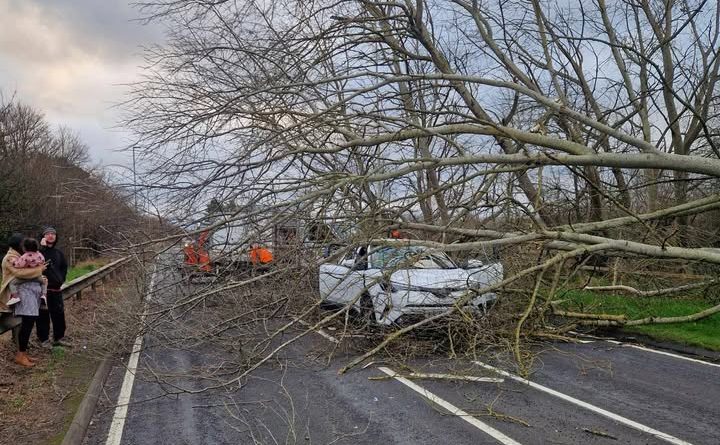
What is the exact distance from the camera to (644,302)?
1120 cm

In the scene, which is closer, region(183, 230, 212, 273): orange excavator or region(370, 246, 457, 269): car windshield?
region(183, 230, 212, 273): orange excavator

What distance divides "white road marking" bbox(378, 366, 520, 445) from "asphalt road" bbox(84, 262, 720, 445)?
0.01 meters

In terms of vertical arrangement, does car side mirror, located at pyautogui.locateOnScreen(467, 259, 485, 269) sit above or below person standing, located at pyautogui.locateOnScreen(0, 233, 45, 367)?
above

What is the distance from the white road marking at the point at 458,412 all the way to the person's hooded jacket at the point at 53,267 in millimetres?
4763

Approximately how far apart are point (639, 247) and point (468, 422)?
9.93 ft

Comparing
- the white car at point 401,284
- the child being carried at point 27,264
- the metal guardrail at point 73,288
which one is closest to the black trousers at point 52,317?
the child being carried at point 27,264

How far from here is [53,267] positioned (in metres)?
8.45

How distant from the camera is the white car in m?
7.65

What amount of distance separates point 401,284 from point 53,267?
4.86 metres

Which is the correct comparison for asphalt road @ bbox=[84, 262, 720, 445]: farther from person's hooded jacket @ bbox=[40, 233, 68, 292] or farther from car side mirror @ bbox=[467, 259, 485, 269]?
person's hooded jacket @ bbox=[40, 233, 68, 292]

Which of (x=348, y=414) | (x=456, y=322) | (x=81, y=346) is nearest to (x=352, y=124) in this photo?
(x=456, y=322)

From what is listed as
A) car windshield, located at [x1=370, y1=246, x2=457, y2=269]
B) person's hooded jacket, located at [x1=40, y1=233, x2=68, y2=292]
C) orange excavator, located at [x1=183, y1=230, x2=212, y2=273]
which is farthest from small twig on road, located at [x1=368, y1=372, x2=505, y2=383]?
person's hooded jacket, located at [x1=40, y1=233, x2=68, y2=292]

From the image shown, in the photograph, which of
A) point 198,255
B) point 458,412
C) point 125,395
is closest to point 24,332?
point 125,395

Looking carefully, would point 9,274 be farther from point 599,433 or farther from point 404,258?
point 599,433
